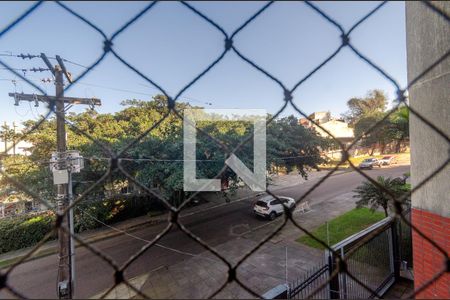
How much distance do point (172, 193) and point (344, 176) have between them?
→ 13.5 m

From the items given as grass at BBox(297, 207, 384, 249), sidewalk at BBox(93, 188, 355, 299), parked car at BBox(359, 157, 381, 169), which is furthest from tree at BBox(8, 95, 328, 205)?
parked car at BBox(359, 157, 381, 169)

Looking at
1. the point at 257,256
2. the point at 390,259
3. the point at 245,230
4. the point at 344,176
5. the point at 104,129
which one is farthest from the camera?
the point at 344,176

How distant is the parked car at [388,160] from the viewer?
1662cm

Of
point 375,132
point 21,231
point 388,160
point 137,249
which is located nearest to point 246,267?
point 137,249

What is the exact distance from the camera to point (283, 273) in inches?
219

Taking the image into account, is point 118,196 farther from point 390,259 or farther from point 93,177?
point 390,259

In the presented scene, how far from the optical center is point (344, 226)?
8.05 meters

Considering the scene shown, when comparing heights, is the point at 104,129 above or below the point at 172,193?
above

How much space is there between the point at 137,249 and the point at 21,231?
359 cm

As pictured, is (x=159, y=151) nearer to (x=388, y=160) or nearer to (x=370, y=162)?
(x=370, y=162)

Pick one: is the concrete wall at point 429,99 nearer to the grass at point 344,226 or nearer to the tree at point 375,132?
the tree at point 375,132

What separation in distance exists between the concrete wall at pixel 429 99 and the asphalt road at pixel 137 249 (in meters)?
2.52

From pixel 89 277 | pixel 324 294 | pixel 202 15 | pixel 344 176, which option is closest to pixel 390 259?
pixel 324 294

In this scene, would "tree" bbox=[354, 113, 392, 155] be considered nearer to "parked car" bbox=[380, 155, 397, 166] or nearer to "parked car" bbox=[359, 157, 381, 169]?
"parked car" bbox=[359, 157, 381, 169]
